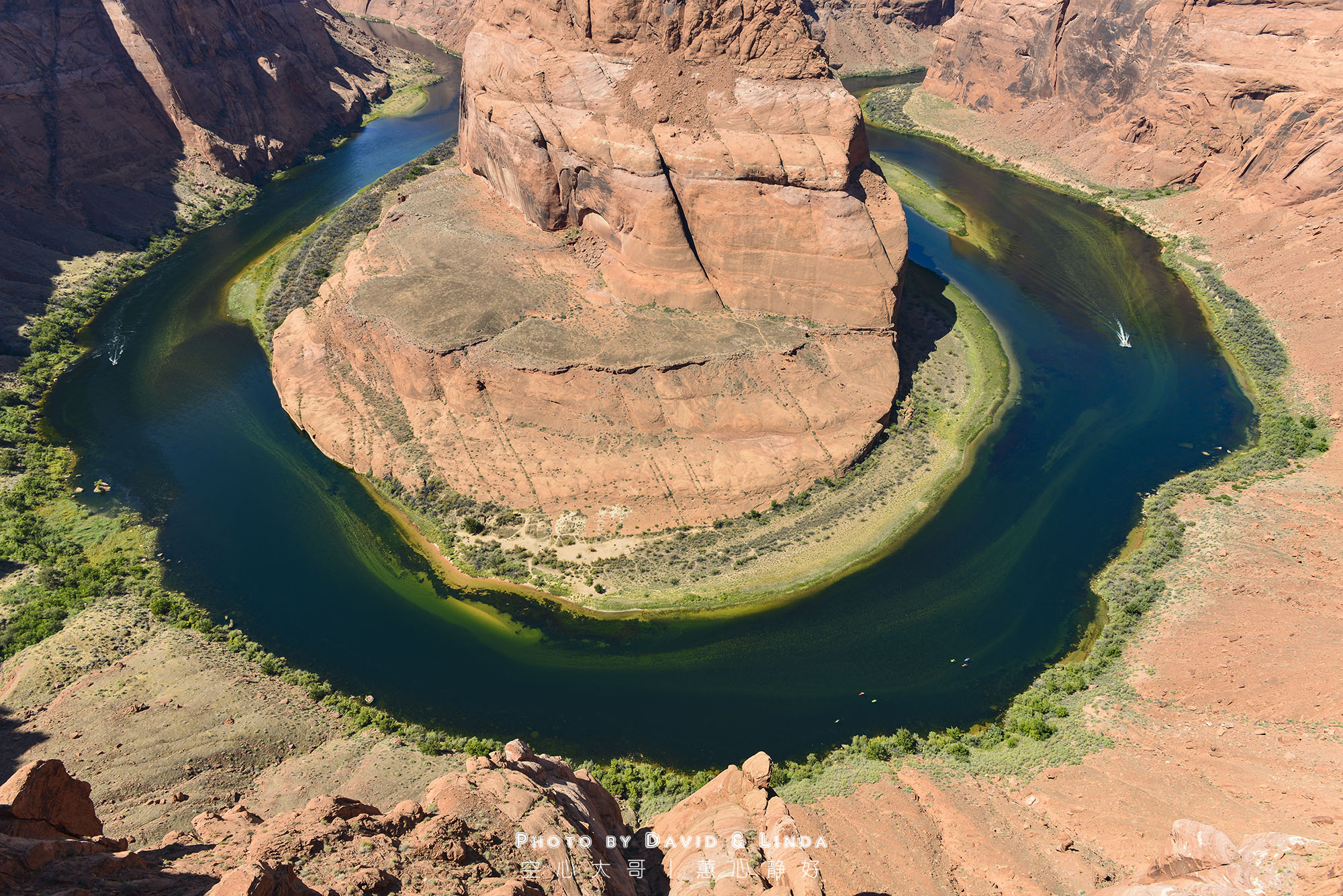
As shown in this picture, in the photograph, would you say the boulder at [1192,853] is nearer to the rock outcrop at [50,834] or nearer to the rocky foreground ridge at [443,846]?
the rocky foreground ridge at [443,846]

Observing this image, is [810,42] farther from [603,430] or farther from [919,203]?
[919,203]

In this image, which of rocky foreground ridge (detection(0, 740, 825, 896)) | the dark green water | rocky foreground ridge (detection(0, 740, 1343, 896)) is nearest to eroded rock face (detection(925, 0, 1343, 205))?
the dark green water

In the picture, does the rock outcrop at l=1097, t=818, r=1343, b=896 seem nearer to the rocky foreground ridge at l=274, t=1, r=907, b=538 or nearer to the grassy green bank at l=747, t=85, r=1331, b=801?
the grassy green bank at l=747, t=85, r=1331, b=801

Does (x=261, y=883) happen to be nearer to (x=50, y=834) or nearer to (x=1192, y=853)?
(x=50, y=834)

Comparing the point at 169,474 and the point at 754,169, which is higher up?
the point at 754,169

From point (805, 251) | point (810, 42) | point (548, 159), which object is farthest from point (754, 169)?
point (548, 159)

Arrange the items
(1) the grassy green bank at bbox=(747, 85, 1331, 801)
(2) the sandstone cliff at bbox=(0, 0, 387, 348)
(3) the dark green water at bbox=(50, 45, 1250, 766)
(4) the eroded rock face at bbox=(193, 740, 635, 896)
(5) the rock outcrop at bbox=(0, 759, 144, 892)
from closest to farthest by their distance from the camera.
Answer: (5) the rock outcrop at bbox=(0, 759, 144, 892) < (4) the eroded rock face at bbox=(193, 740, 635, 896) < (1) the grassy green bank at bbox=(747, 85, 1331, 801) < (3) the dark green water at bbox=(50, 45, 1250, 766) < (2) the sandstone cliff at bbox=(0, 0, 387, 348)

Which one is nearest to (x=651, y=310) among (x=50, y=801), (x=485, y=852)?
(x=485, y=852)
